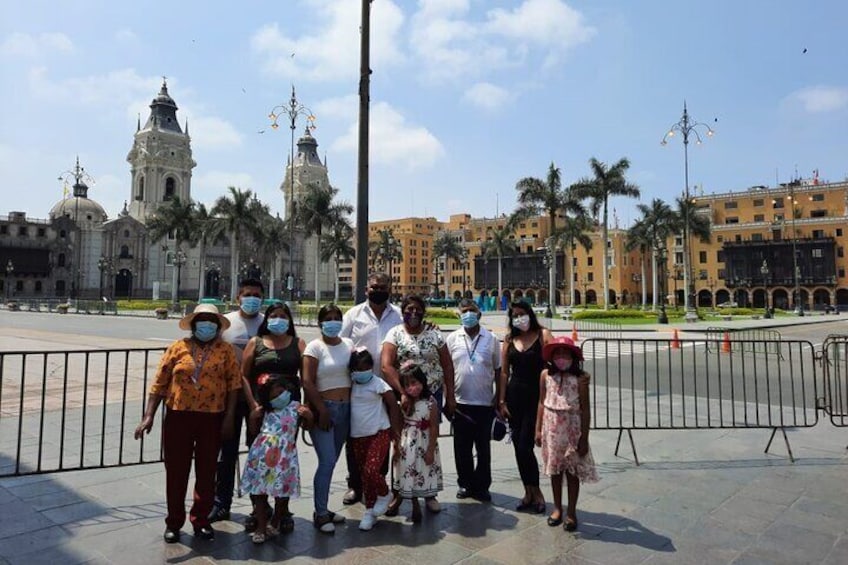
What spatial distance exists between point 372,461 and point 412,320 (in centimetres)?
114

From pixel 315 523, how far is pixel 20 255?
307 feet

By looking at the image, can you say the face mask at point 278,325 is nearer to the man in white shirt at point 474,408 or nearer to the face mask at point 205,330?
the face mask at point 205,330

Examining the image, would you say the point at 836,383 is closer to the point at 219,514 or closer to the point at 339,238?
the point at 219,514

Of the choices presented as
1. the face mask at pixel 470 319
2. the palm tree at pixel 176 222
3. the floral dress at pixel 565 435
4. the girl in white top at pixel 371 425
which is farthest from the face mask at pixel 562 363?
the palm tree at pixel 176 222

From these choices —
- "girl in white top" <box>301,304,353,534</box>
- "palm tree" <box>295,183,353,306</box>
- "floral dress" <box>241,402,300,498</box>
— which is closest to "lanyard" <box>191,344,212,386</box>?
"floral dress" <box>241,402,300,498</box>

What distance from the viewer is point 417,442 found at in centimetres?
430

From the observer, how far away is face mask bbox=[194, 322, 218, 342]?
3.96m

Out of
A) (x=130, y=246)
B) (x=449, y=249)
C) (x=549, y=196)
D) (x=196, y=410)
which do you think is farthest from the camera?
(x=449, y=249)

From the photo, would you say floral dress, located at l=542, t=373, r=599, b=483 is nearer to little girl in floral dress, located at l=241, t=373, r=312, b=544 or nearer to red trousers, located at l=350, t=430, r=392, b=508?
red trousers, located at l=350, t=430, r=392, b=508

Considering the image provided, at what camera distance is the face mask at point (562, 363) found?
165 inches

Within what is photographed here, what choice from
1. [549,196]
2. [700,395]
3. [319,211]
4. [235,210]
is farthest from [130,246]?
[700,395]

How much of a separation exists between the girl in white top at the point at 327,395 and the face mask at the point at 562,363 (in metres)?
1.62

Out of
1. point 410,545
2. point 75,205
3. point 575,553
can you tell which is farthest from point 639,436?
point 75,205

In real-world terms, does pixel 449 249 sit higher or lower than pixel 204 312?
higher
